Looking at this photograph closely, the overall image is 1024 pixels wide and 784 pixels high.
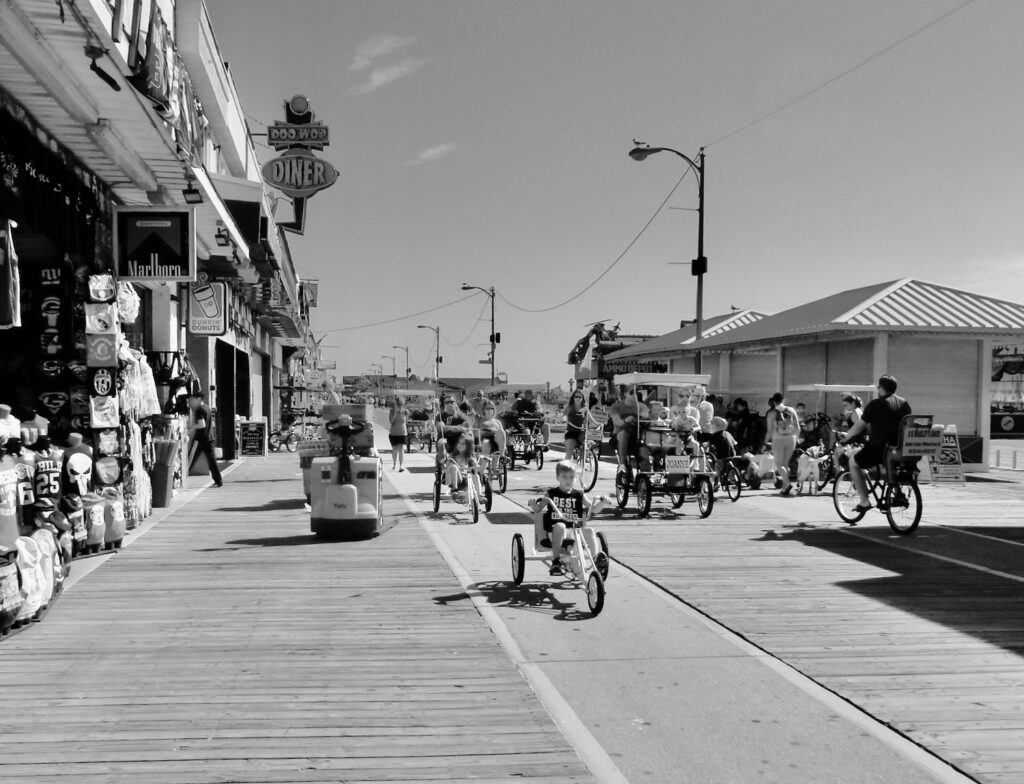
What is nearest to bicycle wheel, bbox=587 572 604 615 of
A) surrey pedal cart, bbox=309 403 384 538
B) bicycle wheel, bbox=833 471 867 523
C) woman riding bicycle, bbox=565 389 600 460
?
surrey pedal cart, bbox=309 403 384 538

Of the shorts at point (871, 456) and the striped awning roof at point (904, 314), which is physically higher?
the striped awning roof at point (904, 314)

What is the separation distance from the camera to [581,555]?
294 inches

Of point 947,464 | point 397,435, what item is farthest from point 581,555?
point 397,435

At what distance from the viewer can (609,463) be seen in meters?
25.4

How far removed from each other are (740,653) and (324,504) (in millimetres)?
5975

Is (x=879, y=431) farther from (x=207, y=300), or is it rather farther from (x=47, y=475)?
(x=207, y=300)

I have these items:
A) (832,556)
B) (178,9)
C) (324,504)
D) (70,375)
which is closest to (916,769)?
(832,556)

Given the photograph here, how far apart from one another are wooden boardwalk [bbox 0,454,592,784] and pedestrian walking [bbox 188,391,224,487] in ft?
24.8

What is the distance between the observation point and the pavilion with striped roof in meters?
22.2

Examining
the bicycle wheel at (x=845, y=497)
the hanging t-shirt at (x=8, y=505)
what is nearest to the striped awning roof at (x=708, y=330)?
the bicycle wheel at (x=845, y=497)

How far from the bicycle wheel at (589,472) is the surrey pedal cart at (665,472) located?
198cm

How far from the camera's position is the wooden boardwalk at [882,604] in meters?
4.95

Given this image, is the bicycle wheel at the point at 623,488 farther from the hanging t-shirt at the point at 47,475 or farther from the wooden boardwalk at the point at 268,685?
the hanging t-shirt at the point at 47,475

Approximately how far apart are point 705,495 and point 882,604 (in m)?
5.71
